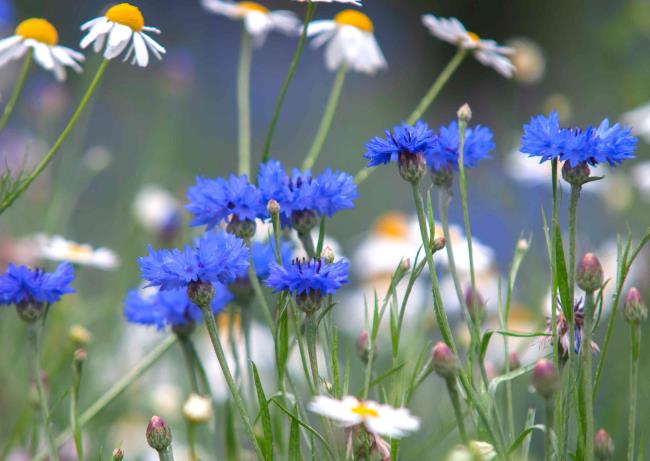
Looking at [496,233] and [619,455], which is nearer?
[619,455]

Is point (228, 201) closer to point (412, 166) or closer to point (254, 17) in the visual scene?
point (412, 166)

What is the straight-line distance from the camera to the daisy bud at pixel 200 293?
0.73m

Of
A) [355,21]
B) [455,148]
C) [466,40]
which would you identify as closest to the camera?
[455,148]

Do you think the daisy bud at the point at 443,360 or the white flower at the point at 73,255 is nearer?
the daisy bud at the point at 443,360

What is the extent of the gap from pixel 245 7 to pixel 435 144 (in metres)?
0.58

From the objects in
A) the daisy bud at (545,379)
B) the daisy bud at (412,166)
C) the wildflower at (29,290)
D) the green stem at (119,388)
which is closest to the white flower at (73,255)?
the green stem at (119,388)

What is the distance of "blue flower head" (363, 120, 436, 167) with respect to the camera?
0.80 meters

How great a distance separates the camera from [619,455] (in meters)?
1.62

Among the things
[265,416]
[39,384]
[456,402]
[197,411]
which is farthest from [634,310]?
[39,384]

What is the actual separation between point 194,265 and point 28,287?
21 cm

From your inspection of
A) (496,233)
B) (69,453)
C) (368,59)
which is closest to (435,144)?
(368,59)

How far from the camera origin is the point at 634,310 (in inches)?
31.4

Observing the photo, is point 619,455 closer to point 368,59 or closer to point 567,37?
point 368,59

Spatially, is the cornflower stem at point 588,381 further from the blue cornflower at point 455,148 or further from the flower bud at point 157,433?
the flower bud at point 157,433
